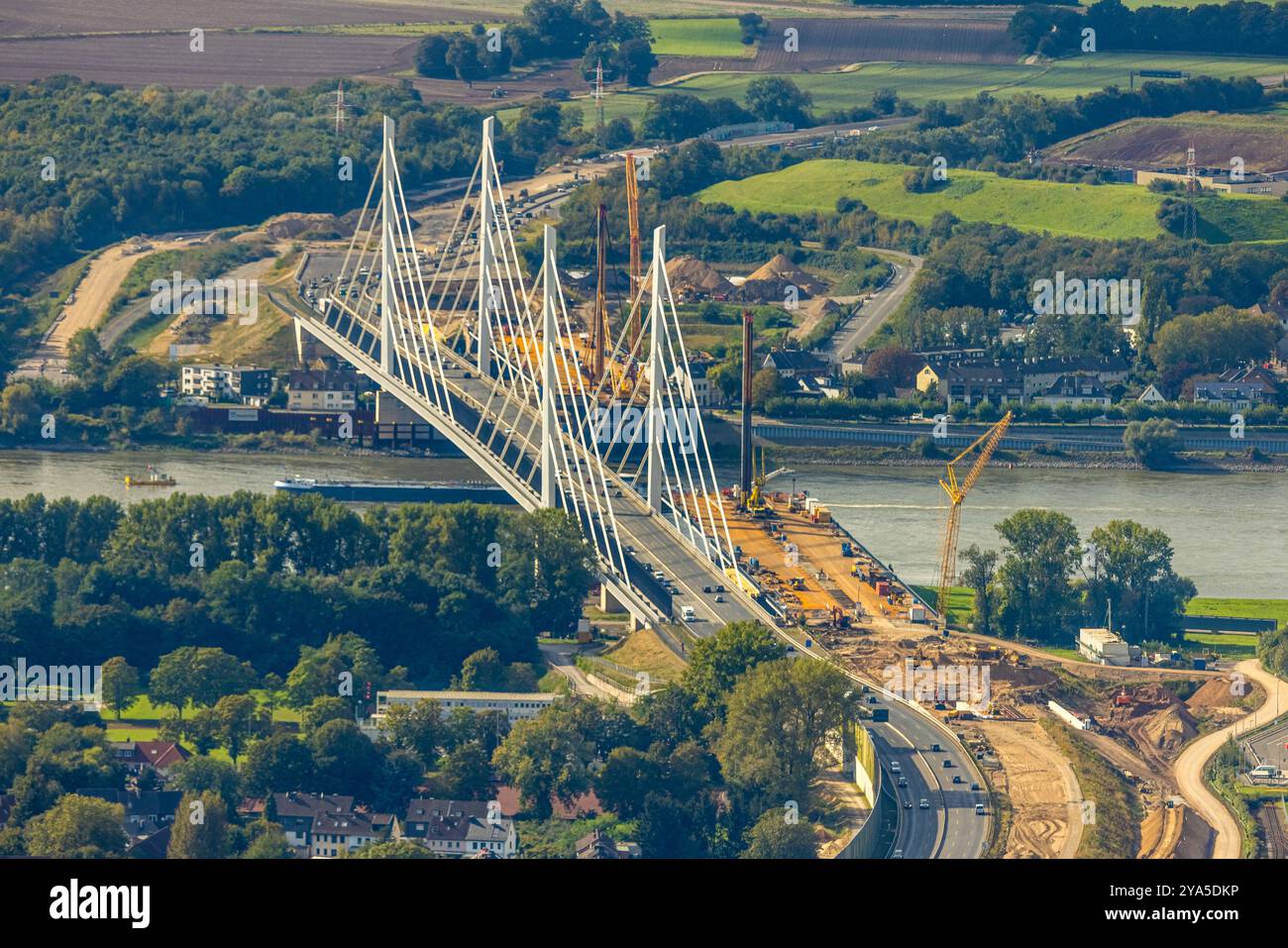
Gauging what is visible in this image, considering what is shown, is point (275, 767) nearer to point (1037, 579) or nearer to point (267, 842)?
point (267, 842)

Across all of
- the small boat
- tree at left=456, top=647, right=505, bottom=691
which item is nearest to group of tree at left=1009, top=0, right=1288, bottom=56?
the small boat

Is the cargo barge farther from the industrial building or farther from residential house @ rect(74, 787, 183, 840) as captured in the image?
residential house @ rect(74, 787, 183, 840)

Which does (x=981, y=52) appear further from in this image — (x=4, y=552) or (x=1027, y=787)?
(x=1027, y=787)

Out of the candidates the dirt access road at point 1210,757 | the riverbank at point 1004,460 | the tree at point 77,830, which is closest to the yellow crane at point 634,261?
the riverbank at point 1004,460

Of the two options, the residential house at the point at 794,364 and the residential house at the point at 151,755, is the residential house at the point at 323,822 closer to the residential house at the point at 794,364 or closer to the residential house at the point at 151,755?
the residential house at the point at 151,755

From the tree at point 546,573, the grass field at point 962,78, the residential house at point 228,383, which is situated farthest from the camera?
the grass field at point 962,78

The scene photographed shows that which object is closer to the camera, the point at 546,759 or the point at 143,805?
the point at 143,805

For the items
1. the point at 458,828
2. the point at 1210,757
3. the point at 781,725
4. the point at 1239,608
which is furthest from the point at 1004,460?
the point at 458,828
